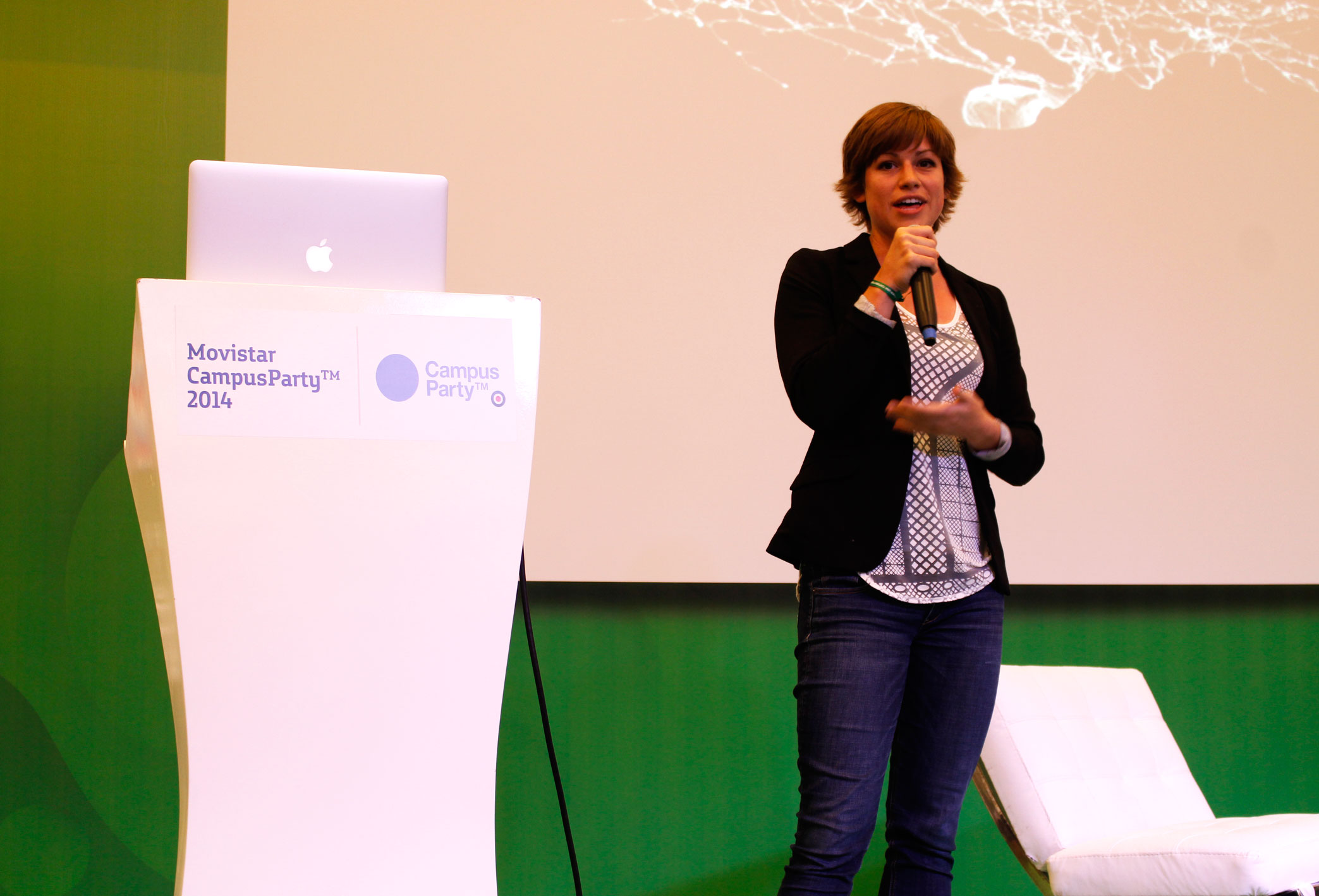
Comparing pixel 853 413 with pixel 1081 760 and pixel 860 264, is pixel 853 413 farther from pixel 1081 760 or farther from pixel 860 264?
pixel 1081 760

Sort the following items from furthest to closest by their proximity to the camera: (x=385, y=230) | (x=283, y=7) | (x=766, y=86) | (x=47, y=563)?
(x=766, y=86) → (x=283, y=7) → (x=47, y=563) → (x=385, y=230)

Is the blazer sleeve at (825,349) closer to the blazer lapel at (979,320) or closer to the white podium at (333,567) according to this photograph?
the blazer lapel at (979,320)

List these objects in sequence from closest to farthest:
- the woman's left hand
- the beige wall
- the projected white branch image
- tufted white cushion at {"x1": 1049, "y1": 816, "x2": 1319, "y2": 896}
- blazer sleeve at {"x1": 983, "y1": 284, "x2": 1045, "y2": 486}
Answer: the woman's left hand → blazer sleeve at {"x1": 983, "y1": 284, "x2": 1045, "y2": 486} → tufted white cushion at {"x1": 1049, "y1": 816, "x2": 1319, "y2": 896} → the beige wall → the projected white branch image

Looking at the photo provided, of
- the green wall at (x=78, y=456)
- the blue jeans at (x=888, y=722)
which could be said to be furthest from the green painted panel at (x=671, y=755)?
the blue jeans at (x=888, y=722)

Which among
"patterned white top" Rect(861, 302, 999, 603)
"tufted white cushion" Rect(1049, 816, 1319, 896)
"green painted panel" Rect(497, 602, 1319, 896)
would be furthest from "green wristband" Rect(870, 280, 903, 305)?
"green painted panel" Rect(497, 602, 1319, 896)

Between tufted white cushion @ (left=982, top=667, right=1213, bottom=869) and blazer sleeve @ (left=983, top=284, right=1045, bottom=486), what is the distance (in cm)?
67

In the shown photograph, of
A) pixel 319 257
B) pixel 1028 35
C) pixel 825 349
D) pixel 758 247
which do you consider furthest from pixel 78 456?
pixel 1028 35

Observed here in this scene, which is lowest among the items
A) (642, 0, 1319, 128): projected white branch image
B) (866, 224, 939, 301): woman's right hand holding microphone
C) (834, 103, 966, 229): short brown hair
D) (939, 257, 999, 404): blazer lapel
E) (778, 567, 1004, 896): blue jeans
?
(778, 567, 1004, 896): blue jeans

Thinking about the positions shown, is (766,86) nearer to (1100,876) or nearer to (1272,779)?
(1100,876)

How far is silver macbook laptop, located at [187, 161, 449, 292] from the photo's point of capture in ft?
4.13

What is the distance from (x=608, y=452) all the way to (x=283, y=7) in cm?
111

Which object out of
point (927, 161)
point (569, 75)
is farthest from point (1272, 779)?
point (569, 75)

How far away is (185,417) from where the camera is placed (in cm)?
116

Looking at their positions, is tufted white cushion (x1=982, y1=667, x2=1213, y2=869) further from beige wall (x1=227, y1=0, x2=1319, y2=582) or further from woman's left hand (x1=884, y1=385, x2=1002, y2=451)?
woman's left hand (x1=884, y1=385, x2=1002, y2=451)
